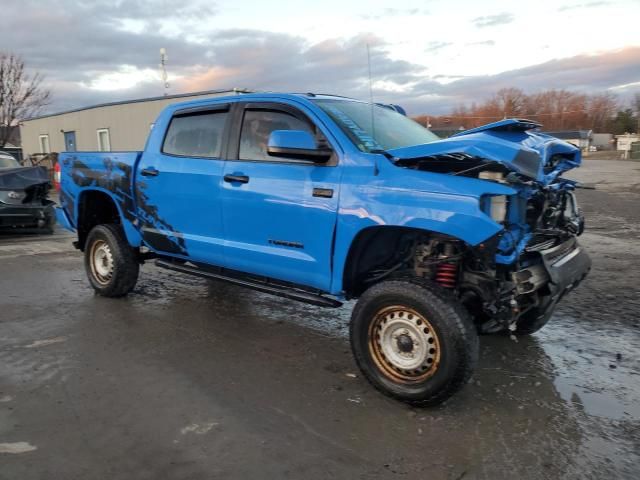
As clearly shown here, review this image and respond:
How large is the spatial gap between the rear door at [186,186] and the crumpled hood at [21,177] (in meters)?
6.06

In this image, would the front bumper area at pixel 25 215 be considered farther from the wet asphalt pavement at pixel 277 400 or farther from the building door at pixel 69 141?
the building door at pixel 69 141

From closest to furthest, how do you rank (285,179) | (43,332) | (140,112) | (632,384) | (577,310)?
1. (632,384)
2. (285,179)
3. (43,332)
4. (577,310)
5. (140,112)

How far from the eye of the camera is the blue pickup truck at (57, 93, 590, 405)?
11.2 ft

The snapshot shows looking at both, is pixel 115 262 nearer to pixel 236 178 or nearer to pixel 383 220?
pixel 236 178

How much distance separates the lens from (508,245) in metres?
3.48

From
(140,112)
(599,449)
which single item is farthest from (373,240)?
(140,112)

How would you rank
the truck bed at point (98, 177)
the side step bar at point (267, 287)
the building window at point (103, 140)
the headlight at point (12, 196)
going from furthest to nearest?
the building window at point (103, 140) < the headlight at point (12, 196) < the truck bed at point (98, 177) < the side step bar at point (267, 287)

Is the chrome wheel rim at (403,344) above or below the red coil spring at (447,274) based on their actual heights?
below

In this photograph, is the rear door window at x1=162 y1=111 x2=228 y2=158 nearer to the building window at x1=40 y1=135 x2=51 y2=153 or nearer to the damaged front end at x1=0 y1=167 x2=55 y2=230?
the damaged front end at x1=0 y1=167 x2=55 y2=230

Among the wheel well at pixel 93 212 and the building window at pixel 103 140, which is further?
the building window at pixel 103 140

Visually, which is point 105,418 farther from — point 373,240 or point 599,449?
point 599,449

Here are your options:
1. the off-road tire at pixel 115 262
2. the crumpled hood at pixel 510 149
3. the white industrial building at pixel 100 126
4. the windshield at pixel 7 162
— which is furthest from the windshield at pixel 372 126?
the white industrial building at pixel 100 126

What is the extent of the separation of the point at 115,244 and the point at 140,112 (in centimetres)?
1998

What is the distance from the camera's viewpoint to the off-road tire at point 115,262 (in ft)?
19.3
